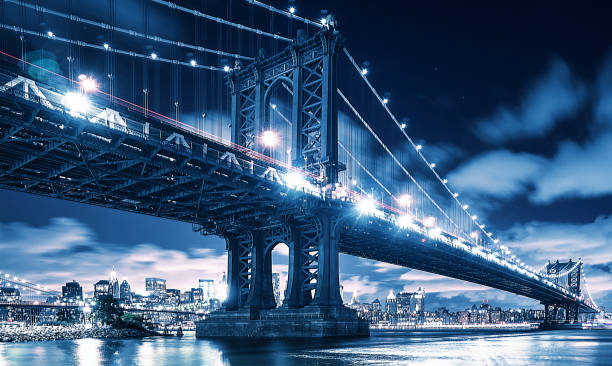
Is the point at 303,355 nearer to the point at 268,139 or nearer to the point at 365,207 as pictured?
the point at 365,207

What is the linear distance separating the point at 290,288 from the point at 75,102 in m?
25.6

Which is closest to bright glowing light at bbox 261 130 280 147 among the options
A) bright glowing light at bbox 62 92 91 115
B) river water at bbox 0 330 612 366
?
river water at bbox 0 330 612 366

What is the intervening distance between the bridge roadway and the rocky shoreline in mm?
14377

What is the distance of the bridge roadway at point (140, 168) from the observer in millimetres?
29188

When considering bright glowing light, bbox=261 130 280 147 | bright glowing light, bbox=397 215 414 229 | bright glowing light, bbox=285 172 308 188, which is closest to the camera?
bright glowing light, bbox=285 172 308 188

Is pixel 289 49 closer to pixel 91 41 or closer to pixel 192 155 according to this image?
pixel 91 41

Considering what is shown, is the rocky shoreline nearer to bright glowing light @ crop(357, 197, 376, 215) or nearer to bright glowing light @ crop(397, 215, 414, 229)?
bright glowing light @ crop(357, 197, 376, 215)

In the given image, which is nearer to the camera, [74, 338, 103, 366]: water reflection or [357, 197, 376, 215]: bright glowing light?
[74, 338, 103, 366]: water reflection

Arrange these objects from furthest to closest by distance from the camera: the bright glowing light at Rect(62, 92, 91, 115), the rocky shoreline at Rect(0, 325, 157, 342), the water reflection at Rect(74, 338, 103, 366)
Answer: the rocky shoreline at Rect(0, 325, 157, 342), the bright glowing light at Rect(62, 92, 91, 115), the water reflection at Rect(74, 338, 103, 366)

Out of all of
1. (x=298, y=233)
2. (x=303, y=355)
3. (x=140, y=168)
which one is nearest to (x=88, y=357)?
(x=303, y=355)

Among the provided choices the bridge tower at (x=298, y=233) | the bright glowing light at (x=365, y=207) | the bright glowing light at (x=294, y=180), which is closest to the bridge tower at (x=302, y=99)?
the bridge tower at (x=298, y=233)

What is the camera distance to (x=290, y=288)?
48.2 m

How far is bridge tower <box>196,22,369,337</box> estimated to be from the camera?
4600 cm

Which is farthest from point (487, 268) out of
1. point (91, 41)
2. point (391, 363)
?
point (391, 363)
